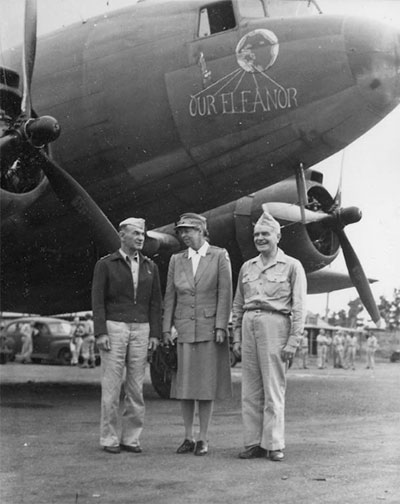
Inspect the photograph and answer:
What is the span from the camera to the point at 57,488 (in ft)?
14.6

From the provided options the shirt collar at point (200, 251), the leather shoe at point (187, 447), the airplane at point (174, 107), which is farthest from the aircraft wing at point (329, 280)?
the leather shoe at point (187, 447)

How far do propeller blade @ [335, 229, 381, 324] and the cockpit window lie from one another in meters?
4.56

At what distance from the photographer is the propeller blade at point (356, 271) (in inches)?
507

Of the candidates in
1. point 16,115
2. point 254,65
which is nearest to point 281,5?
point 254,65

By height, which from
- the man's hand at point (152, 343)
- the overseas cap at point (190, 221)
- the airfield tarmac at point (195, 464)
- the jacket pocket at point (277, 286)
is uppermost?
the overseas cap at point (190, 221)

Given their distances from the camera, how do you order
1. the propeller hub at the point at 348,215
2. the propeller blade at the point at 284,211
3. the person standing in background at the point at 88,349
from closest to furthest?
the propeller blade at the point at 284,211 → the propeller hub at the point at 348,215 → the person standing in background at the point at 88,349

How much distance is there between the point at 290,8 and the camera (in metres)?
9.22

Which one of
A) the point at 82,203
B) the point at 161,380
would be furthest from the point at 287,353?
the point at 161,380

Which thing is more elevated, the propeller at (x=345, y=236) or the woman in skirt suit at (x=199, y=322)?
the propeller at (x=345, y=236)

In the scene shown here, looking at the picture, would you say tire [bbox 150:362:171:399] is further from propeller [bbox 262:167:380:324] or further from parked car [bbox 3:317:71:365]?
parked car [bbox 3:317:71:365]

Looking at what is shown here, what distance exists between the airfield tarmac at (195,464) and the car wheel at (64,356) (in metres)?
17.9

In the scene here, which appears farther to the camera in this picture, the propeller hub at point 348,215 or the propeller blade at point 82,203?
the propeller hub at point 348,215

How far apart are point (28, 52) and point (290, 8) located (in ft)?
10.6

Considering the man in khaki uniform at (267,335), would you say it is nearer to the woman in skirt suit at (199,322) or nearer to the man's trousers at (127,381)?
the woman in skirt suit at (199,322)
